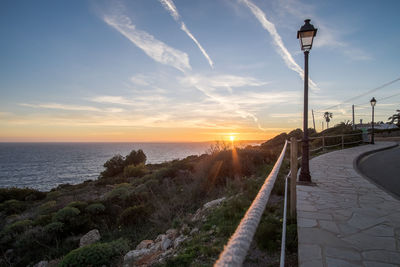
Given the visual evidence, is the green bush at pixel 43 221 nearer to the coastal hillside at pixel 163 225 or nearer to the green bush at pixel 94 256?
the coastal hillside at pixel 163 225

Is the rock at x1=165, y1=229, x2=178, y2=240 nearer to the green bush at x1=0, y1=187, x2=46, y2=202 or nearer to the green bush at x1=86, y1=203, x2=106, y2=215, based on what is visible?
the green bush at x1=86, y1=203, x2=106, y2=215

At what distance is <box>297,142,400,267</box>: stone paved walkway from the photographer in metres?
2.19

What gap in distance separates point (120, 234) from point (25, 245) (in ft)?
10.2

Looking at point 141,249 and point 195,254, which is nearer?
point 195,254

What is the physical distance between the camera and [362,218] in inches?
126

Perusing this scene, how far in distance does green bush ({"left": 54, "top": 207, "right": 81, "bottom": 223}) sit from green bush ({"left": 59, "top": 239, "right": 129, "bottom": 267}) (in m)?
3.58

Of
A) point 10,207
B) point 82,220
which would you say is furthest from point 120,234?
point 10,207

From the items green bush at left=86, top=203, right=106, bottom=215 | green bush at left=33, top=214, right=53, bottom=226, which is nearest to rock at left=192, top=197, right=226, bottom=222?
green bush at left=86, top=203, right=106, bottom=215

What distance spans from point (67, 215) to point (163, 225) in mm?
4346

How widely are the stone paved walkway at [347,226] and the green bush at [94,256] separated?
413 centimetres

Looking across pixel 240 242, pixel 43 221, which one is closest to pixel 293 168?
pixel 240 242

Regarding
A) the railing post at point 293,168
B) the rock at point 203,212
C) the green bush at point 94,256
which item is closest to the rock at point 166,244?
the rock at point 203,212

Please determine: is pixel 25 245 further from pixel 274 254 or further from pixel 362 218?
pixel 362 218

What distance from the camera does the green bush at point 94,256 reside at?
168 inches
